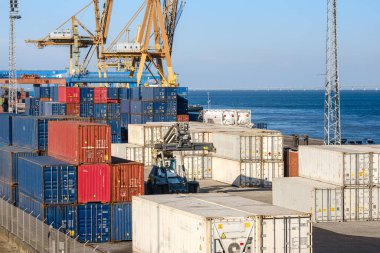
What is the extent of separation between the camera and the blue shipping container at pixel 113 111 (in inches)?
3095

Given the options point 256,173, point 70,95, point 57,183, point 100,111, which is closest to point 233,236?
point 57,183

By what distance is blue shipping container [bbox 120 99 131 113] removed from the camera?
83375 millimetres

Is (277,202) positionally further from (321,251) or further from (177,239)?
(177,239)

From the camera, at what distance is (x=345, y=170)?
143ft

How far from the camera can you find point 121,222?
37062 millimetres

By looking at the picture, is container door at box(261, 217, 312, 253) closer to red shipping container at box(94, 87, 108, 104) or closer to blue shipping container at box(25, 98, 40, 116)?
red shipping container at box(94, 87, 108, 104)

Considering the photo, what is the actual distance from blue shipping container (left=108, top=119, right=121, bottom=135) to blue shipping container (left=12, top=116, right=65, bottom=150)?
24573 millimetres

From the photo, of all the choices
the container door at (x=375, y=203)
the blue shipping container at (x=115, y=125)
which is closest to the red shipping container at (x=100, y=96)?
the blue shipping container at (x=115, y=125)

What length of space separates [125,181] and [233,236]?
12.2 metres

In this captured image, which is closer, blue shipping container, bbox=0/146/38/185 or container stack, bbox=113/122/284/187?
blue shipping container, bbox=0/146/38/185

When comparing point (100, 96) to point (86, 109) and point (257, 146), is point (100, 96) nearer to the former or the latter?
point (86, 109)

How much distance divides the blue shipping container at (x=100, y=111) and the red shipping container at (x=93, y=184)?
40.8 meters

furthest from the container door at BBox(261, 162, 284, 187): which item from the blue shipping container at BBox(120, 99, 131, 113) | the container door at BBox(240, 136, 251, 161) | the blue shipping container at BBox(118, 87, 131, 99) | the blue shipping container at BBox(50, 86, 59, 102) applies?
the blue shipping container at BBox(50, 86, 59, 102)

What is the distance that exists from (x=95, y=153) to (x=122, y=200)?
253 cm
